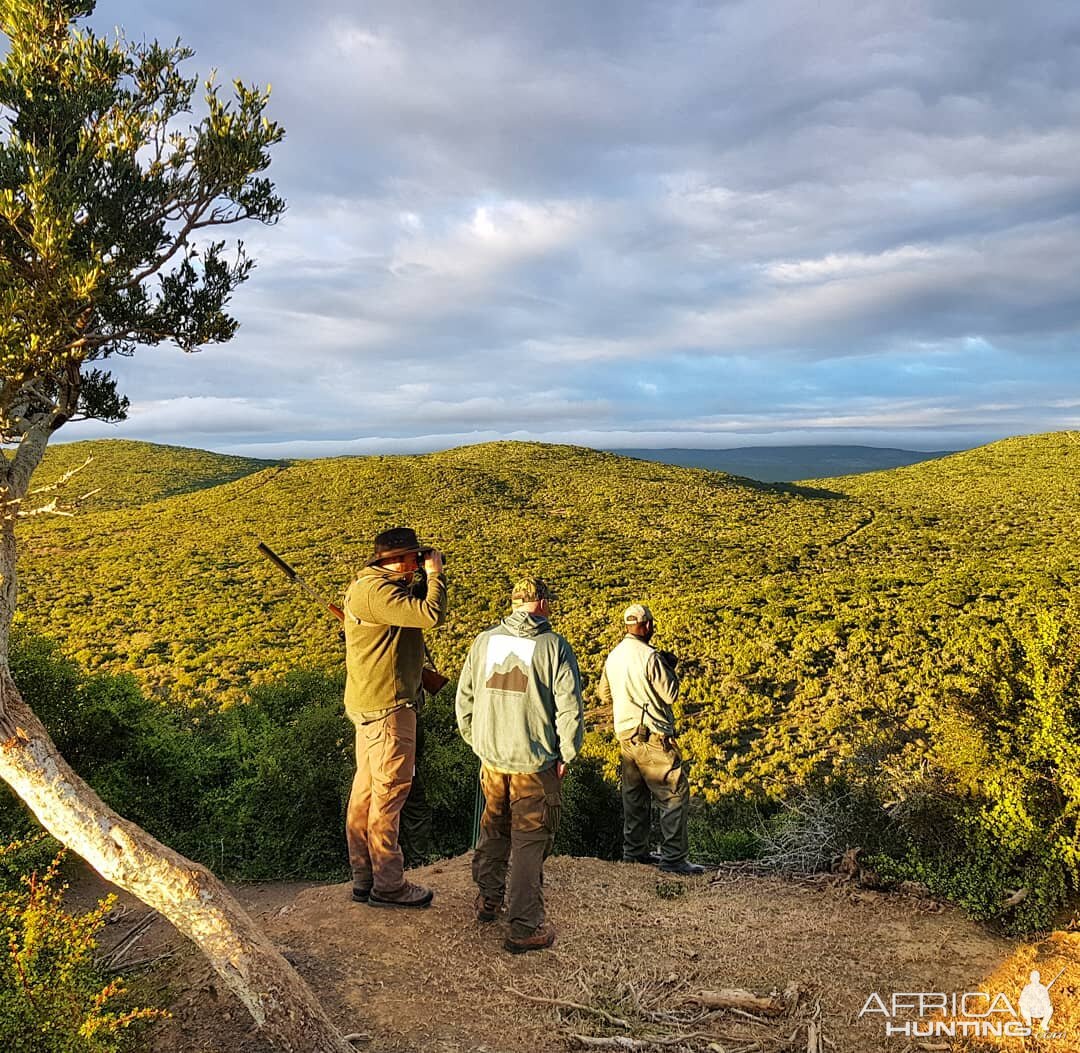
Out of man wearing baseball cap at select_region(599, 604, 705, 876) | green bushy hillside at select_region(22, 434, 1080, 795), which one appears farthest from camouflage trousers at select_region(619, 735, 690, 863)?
green bushy hillside at select_region(22, 434, 1080, 795)

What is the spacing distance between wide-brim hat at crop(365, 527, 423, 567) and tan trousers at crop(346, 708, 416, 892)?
1.09 m

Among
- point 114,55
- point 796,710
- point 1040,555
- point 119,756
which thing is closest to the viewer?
point 114,55

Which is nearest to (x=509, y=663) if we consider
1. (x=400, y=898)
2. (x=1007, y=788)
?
(x=400, y=898)

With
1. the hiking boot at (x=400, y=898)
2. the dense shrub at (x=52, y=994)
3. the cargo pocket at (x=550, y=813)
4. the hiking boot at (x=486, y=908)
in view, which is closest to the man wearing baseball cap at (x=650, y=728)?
the cargo pocket at (x=550, y=813)

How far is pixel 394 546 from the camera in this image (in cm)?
488

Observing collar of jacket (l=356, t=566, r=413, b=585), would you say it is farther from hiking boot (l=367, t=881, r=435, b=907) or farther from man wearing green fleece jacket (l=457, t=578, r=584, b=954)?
hiking boot (l=367, t=881, r=435, b=907)

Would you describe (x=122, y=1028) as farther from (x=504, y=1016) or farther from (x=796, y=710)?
(x=796, y=710)

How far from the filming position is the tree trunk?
326 cm

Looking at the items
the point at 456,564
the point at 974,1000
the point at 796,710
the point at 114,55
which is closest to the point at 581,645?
the point at 796,710

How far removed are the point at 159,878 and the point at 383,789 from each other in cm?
171

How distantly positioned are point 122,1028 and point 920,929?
16.9 feet

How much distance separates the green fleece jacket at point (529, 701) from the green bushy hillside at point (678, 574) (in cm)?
419

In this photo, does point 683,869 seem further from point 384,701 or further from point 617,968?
point 384,701

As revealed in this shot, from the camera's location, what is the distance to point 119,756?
7.41 meters
